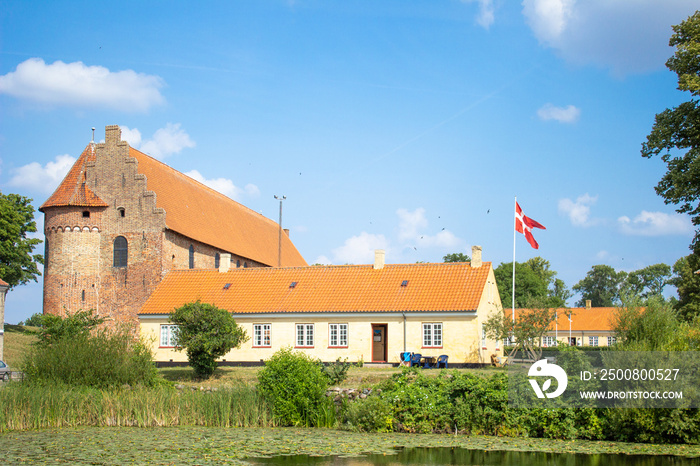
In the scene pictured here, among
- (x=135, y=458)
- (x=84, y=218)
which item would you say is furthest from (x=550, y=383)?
(x=84, y=218)

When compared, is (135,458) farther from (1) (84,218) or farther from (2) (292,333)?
(1) (84,218)

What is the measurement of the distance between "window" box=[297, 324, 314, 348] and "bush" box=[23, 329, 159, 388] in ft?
46.1

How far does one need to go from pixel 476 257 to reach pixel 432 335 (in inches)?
192

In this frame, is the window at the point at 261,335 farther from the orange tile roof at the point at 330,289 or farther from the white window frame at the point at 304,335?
the white window frame at the point at 304,335

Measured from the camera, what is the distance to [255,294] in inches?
1455

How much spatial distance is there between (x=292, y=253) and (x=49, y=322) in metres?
40.4

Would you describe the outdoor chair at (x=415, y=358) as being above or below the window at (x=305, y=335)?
below

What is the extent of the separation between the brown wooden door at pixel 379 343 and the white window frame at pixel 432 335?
2.09 m

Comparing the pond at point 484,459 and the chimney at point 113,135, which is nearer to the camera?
the pond at point 484,459

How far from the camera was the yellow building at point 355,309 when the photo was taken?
32906mm

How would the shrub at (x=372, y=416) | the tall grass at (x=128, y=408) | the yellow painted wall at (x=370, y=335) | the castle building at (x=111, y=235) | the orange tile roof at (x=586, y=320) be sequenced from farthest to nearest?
the orange tile roof at (x=586, y=320) → the castle building at (x=111, y=235) → the yellow painted wall at (x=370, y=335) → the tall grass at (x=128, y=408) → the shrub at (x=372, y=416)

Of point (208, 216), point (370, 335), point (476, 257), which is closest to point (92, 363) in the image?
point (370, 335)

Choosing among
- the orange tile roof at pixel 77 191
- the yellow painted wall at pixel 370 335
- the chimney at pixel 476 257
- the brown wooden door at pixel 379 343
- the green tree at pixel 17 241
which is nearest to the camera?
the yellow painted wall at pixel 370 335

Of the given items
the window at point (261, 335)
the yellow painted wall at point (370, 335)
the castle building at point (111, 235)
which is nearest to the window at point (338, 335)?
the yellow painted wall at point (370, 335)
